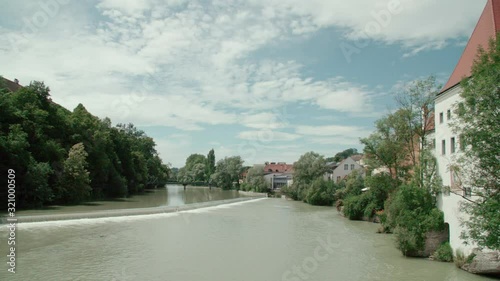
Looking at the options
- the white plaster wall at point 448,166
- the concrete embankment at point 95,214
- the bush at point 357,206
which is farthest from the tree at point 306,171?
the white plaster wall at point 448,166

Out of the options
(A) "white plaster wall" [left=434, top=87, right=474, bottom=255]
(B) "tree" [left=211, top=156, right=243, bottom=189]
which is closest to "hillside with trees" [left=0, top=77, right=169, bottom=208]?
(A) "white plaster wall" [left=434, top=87, right=474, bottom=255]

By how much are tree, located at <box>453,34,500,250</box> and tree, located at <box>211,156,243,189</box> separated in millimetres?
111179

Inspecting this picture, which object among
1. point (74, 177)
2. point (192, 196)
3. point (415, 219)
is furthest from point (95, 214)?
point (192, 196)

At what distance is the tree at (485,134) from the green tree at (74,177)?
1718 inches

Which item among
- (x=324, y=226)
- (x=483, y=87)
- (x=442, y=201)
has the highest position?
(x=483, y=87)

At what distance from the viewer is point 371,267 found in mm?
20641

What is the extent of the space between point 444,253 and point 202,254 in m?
13.9

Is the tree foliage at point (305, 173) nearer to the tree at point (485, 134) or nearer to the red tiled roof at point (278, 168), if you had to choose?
the red tiled roof at point (278, 168)

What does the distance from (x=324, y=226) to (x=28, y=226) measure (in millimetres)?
26050

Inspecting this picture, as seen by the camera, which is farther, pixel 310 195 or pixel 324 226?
pixel 310 195

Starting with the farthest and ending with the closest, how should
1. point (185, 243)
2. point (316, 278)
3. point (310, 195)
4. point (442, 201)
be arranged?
point (310, 195) → point (185, 243) → point (442, 201) → point (316, 278)

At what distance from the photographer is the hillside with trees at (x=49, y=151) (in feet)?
127

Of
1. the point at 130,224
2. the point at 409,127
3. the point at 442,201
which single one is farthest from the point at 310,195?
the point at 442,201

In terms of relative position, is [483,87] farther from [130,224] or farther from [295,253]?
[130,224]
